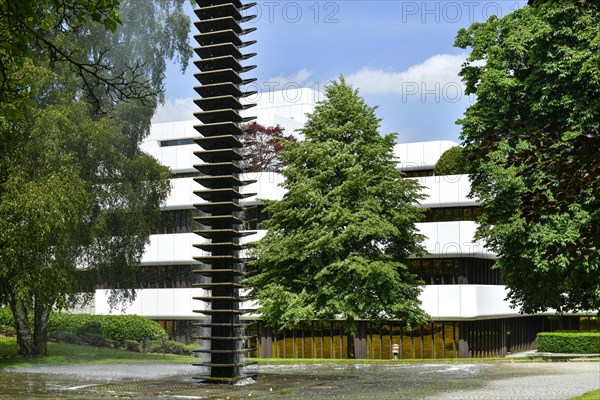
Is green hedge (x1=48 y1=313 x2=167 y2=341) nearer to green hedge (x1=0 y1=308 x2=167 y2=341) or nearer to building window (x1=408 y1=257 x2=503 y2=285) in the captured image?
green hedge (x1=0 y1=308 x2=167 y2=341)

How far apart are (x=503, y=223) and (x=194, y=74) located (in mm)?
13811

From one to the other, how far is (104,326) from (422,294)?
57.5ft

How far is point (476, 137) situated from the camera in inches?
1296

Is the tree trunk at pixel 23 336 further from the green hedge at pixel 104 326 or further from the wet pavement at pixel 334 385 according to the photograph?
the green hedge at pixel 104 326

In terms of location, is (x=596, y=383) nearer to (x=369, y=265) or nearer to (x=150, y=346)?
(x=369, y=265)

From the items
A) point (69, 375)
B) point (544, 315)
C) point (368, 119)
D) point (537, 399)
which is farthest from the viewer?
point (544, 315)

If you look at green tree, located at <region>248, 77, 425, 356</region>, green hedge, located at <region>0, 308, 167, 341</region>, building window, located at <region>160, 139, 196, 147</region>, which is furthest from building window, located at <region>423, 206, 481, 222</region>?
building window, located at <region>160, 139, 196, 147</region>

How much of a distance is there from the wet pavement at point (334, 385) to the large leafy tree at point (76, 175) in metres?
4.75

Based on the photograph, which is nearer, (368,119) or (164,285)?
(368,119)

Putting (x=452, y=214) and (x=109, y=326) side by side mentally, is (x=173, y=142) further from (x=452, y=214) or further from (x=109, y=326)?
(x=452, y=214)

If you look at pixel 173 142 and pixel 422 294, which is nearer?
pixel 422 294

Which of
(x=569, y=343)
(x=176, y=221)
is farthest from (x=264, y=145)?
(x=569, y=343)

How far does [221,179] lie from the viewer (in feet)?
72.8

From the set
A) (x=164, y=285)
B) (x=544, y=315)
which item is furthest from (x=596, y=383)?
(x=544, y=315)
